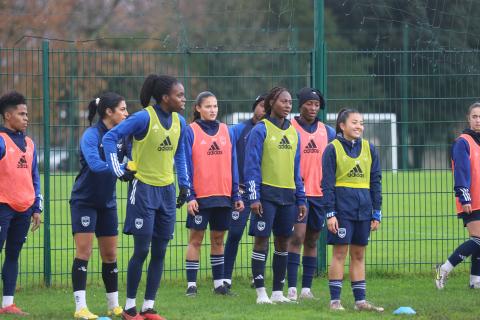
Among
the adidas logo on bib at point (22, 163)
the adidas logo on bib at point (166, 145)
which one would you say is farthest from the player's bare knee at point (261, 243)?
the adidas logo on bib at point (22, 163)

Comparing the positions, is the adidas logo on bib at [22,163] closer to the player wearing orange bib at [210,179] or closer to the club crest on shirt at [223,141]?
the player wearing orange bib at [210,179]

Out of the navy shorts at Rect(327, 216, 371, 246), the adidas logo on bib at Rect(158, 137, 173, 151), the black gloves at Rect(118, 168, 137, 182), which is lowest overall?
the navy shorts at Rect(327, 216, 371, 246)

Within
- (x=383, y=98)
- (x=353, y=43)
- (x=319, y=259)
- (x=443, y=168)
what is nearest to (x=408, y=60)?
(x=383, y=98)

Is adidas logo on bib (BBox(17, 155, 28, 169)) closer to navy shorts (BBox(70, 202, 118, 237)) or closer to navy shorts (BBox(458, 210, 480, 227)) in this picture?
navy shorts (BBox(70, 202, 118, 237))

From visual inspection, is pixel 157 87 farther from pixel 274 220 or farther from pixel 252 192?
pixel 274 220

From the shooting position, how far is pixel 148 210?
8.98 m

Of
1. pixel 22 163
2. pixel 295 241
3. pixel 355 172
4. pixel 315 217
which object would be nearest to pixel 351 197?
pixel 355 172

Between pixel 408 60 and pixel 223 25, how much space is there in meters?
3.00

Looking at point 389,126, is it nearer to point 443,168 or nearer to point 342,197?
point 443,168

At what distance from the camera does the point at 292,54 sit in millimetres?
12938

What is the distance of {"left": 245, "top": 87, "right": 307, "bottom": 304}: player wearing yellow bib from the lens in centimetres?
1028

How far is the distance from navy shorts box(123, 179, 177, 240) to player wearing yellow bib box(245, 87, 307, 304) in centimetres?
125

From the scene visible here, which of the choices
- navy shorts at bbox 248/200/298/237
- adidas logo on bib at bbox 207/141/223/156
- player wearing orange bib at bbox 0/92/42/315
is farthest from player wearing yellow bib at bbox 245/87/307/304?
player wearing orange bib at bbox 0/92/42/315

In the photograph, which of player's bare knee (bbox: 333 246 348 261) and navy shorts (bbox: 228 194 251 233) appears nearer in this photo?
player's bare knee (bbox: 333 246 348 261)
